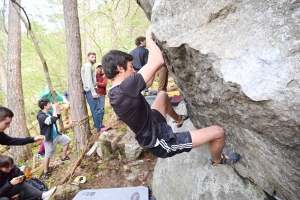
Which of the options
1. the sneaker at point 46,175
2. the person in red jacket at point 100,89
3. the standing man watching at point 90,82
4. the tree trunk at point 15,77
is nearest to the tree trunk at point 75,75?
the standing man watching at point 90,82

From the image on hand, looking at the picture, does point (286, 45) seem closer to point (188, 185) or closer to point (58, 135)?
point (188, 185)

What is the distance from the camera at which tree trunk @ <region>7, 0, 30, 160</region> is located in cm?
784

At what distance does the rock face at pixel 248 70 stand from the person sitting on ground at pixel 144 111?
284mm

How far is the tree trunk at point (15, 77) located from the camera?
7.84m

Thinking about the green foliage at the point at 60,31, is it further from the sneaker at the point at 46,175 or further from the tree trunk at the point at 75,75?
the sneaker at the point at 46,175

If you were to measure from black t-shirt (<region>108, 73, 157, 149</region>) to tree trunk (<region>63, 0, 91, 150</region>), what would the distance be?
461cm

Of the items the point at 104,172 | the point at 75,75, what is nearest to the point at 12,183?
the point at 104,172

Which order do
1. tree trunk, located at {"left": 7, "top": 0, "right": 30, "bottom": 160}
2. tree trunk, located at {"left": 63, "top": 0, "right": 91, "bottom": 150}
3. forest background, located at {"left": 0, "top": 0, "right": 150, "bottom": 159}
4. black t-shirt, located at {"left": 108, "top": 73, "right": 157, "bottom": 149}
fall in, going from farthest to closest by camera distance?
forest background, located at {"left": 0, "top": 0, "right": 150, "bottom": 159}
tree trunk, located at {"left": 7, "top": 0, "right": 30, "bottom": 160}
tree trunk, located at {"left": 63, "top": 0, "right": 91, "bottom": 150}
black t-shirt, located at {"left": 108, "top": 73, "right": 157, "bottom": 149}

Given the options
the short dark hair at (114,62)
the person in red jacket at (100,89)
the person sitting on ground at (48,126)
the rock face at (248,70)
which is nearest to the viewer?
the rock face at (248,70)

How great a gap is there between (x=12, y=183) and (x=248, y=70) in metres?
5.14

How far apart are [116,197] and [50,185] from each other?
94.9 inches

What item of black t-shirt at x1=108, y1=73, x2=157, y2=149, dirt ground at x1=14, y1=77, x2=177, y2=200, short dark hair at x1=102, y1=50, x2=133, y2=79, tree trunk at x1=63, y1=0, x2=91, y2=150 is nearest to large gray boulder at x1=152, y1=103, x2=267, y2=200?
dirt ground at x1=14, y1=77, x2=177, y2=200

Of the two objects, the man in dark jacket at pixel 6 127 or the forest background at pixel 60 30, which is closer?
the man in dark jacket at pixel 6 127

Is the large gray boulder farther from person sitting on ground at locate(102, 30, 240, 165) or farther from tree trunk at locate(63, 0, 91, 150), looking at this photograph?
tree trunk at locate(63, 0, 91, 150)
